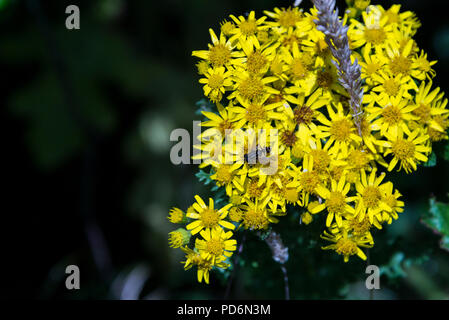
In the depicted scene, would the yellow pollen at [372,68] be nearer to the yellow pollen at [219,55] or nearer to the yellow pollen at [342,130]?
the yellow pollen at [342,130]

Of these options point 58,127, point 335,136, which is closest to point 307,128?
point 335,136

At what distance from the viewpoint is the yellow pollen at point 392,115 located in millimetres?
2549

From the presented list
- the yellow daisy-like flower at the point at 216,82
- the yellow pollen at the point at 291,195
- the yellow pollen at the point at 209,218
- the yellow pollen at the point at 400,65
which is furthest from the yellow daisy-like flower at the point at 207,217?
the yellow pollen at the point at 400,65

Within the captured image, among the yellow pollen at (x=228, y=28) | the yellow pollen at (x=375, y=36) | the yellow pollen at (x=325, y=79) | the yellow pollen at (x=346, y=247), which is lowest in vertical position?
the yellow pollen at (x=346, y=247)

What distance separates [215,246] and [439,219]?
6.36 ft

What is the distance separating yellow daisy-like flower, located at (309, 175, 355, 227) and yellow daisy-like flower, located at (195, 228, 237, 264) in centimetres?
51

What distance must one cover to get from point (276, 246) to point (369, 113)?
3.13ft

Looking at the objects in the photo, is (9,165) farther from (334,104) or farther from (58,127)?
(334,104)

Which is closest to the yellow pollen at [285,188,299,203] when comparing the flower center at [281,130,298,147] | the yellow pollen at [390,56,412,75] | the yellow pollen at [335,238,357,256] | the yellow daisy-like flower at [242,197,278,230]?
the yellow daisy-like flower at [242,197,278,230]

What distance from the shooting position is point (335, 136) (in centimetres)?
254

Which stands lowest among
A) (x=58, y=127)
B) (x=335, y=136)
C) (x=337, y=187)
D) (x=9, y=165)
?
(x=337, y=187)

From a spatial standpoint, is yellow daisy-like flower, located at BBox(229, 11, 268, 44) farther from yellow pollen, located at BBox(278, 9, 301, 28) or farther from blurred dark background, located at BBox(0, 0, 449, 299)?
blurred dark background, located at BBox(0, 0, 449, 299)

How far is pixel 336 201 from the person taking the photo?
246 centimetres

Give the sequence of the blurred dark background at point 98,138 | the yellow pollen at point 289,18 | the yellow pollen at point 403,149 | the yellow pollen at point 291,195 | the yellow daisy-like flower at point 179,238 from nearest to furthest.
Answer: the yellow pollen at point 291,195, the yellow pollen at point 403,149, the yellow daisy-like flower at point 179,238, the yellow pollen at point 289,18, the blurred dark background at point 98,138
